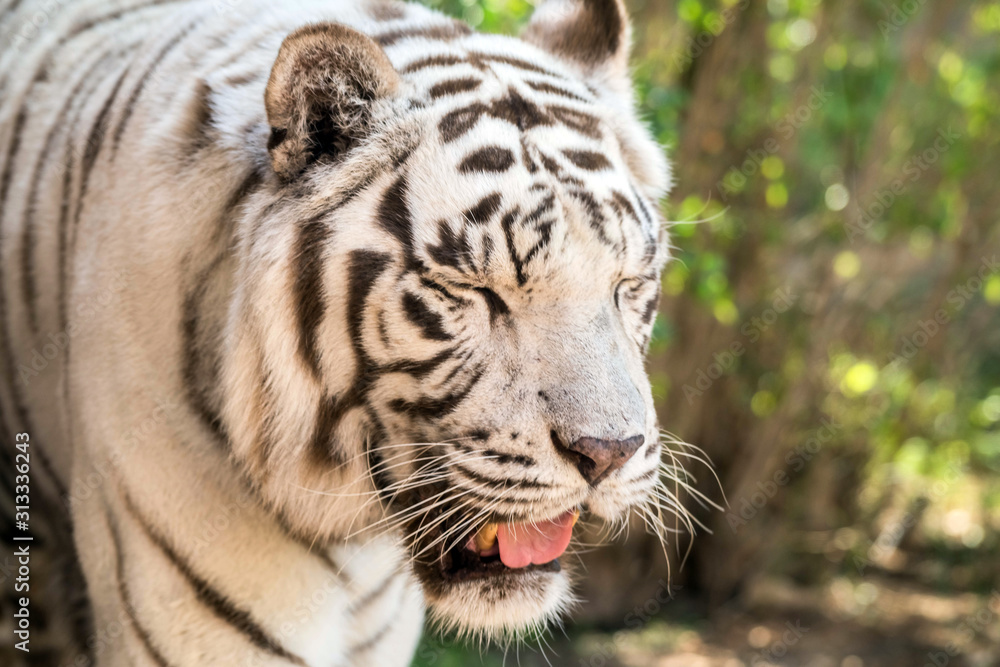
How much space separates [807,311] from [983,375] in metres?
1.34

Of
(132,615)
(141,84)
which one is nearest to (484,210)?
(141,84)

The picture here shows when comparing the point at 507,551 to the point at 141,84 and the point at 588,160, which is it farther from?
the point at 141,84

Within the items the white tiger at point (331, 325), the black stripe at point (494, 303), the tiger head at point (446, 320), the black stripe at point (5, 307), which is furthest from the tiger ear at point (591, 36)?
the black stripe at point (5, 307)

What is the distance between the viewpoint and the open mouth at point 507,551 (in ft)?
4.53

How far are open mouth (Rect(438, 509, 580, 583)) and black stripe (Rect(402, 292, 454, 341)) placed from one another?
1.02ft

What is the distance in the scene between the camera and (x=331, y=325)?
131 cm

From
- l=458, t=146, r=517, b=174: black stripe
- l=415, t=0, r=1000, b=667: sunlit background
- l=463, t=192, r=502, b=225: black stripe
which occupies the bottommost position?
l=415, t=0, r=1000, b=667: sunlit background

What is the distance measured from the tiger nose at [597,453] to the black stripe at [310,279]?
39 centimetres

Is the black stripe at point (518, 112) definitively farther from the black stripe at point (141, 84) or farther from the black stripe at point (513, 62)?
the black stripe at point (141, 84)

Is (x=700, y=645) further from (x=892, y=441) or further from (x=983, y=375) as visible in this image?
(x=983, y=375)

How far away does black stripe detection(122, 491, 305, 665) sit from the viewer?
136cm

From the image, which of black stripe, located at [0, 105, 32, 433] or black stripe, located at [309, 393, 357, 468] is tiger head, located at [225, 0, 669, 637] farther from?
black stripe, located at [0, 105, 32, 433]

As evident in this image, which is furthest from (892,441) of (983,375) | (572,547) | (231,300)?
(231,300)

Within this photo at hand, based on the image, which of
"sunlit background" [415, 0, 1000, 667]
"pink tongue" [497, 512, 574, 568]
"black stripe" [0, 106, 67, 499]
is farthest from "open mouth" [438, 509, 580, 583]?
"sunlit background" [415, 0, 1000, 667]
